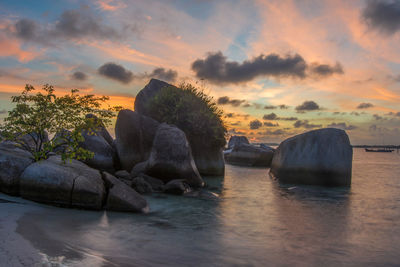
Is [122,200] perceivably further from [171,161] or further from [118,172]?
[118,172]

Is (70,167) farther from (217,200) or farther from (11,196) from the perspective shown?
(217,200)

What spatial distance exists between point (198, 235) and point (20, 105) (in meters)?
7.07

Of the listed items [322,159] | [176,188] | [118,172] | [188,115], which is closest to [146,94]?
[188,115]

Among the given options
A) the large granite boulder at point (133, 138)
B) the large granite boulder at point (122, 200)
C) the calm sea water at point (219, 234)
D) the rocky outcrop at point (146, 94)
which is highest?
the rocky outcrop at point (146, 94)

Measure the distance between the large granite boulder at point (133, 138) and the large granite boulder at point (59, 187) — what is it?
8641 millimetres

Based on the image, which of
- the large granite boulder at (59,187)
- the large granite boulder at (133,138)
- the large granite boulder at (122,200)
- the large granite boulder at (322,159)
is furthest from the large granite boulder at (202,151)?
the large granite boulder at (59,187)

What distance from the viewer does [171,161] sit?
547 inches

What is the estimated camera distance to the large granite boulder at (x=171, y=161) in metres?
13.9

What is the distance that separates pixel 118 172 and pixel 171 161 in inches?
110

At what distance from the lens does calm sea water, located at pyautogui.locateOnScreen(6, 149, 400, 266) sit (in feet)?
16.9

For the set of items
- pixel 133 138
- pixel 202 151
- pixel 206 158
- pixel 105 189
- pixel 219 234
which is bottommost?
pixel 219 234

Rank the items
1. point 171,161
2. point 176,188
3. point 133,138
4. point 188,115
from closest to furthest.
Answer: point 176,188
point 171,161
point 133,138
point 188,115

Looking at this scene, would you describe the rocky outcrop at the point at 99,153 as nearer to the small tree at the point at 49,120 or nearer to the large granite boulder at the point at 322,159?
the small tree at the point at 49,120

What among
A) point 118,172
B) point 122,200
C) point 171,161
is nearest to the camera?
point 122,200
